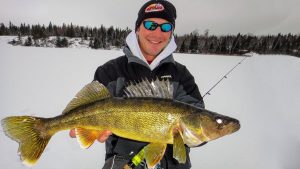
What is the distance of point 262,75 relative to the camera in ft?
52.6

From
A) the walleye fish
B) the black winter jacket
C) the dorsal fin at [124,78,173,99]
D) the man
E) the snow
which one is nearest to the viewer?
the walleye fish

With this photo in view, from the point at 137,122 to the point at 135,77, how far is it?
112 centimetres

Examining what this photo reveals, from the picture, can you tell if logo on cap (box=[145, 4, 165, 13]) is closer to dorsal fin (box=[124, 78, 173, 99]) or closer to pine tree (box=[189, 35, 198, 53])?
→ dorsal fin (box=[124, 78, 173, 99])

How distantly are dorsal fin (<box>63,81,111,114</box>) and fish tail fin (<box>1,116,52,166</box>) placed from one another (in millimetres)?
294

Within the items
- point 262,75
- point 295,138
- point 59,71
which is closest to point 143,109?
point 295,138

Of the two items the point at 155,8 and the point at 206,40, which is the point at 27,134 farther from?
the point at 206,40

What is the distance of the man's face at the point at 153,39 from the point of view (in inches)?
142

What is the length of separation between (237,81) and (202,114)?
1222 cm

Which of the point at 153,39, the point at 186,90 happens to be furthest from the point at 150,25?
the point at 186,90

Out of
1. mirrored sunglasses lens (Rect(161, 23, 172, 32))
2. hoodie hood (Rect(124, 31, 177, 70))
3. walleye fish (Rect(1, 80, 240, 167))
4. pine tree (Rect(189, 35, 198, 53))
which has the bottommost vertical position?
pine tree (Rect(189, 35, 198, 53))

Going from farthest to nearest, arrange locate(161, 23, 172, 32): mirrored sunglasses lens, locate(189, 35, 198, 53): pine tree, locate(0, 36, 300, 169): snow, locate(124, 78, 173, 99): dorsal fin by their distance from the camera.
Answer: locate(189, 35, 198, 53): pine tree < locate(0, 36, 300, 169): snow < locate(161, 23, 172, 32): mirrored sunglasses lens < locate(124, 78, 173, 99): dorsal fin

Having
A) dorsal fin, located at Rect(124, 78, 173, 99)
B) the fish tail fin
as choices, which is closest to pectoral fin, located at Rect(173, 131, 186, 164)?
dorsal fin, located at Rect(124, 78, 173, 99)

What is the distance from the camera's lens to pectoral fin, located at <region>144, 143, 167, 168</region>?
257cm

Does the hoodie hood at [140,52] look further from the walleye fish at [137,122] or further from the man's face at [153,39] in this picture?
the walleye fish at [137,122]
